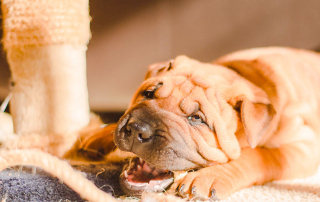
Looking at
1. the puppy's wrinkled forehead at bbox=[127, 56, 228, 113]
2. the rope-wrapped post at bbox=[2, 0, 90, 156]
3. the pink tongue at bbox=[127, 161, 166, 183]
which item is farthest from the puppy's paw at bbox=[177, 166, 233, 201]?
the rope-wrapped post at bbox=[2, 0, 90, 156]

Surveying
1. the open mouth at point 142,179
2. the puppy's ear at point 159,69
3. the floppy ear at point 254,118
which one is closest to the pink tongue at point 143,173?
the open mouth at point 142,179

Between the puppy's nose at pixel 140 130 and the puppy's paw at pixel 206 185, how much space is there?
249 millimetres

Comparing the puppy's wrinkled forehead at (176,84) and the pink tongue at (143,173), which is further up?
the puppy's wrinkled forehead at (176,84)

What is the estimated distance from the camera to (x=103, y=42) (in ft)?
11.1

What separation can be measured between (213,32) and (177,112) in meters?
2.40

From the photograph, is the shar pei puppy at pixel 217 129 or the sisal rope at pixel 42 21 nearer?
the shar pei puppy at pixel 217 129

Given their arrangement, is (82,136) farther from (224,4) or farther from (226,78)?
(224,4)

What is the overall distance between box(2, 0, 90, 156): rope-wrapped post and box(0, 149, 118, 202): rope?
0.83 meters

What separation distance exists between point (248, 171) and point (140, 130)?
571 mm

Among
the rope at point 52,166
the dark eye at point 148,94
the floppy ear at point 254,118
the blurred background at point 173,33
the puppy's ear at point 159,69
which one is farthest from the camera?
the blurred background at point 173,33

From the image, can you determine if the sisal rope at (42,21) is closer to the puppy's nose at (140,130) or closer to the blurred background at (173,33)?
the puppy's nose at (140,130)

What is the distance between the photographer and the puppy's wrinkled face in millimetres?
1347

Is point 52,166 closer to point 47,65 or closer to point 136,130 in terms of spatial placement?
point 136,130

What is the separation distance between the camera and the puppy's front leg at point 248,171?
4.35 feet
